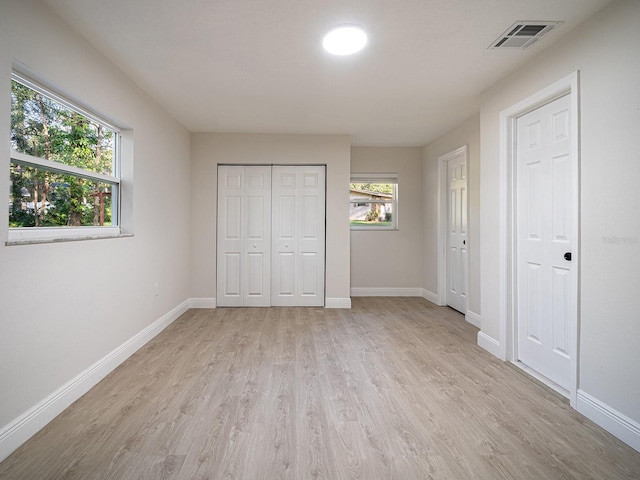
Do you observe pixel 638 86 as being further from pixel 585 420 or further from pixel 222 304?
pixel 222 304

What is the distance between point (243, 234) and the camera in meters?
5.06

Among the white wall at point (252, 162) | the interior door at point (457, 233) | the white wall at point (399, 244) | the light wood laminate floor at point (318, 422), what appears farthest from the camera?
the white wall at point (399, 244)

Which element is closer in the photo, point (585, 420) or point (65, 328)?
point (585, 420)

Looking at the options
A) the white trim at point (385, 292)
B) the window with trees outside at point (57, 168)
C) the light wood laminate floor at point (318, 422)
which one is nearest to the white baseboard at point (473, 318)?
the light wood laminate floor at point (318, 422)

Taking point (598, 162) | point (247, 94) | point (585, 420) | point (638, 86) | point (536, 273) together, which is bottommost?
point (585, 420)

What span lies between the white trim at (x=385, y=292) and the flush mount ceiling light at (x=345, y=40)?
4059 millimetres

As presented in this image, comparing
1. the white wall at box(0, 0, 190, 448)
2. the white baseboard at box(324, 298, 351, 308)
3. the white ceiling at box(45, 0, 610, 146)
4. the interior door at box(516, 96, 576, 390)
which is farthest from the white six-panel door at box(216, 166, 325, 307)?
the interior door at box(516, 96, 576, 390)

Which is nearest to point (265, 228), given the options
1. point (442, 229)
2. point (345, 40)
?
point (442, 229)

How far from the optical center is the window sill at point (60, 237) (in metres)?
1.94

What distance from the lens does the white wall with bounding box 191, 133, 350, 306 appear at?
5008 mm

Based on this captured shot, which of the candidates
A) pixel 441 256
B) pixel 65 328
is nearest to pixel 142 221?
pixel 65 328

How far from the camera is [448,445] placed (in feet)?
6.10

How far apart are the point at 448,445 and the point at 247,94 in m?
3.32

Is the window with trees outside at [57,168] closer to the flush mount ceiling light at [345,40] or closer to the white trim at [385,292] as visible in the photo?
the flush mount ceiling light at [345,40]
